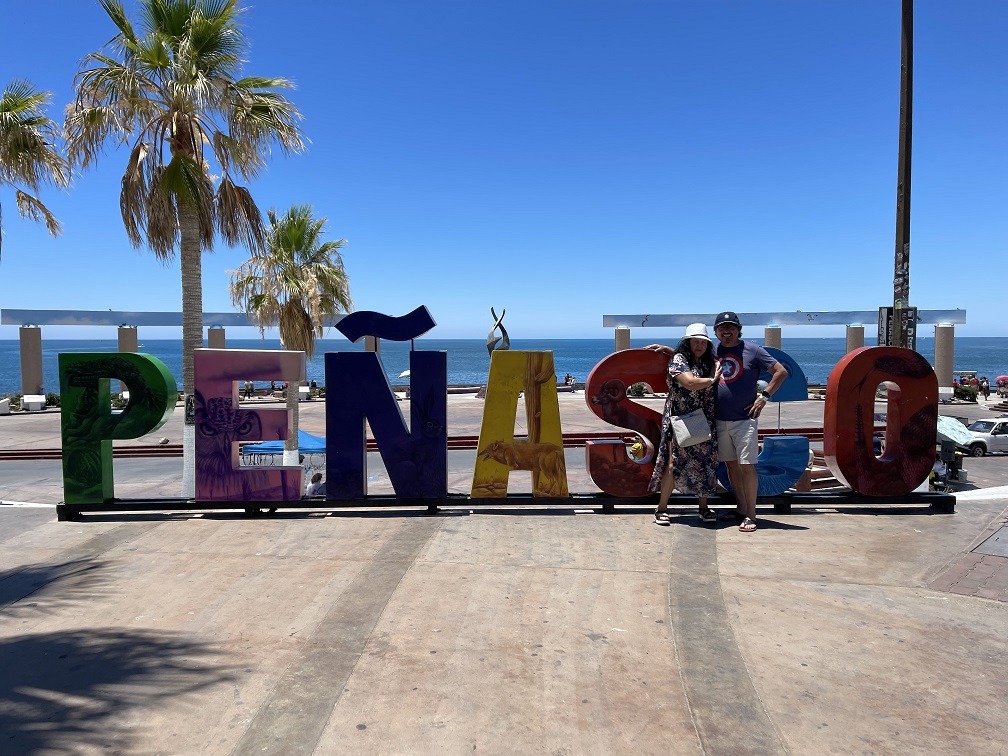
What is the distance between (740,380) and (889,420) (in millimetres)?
2385

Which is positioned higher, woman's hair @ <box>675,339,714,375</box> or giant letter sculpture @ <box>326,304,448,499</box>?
woman's hair @ <box>675,339,714,375</box>

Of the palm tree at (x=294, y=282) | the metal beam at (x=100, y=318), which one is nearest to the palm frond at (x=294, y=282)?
the palm tree at (x=294, y=282)

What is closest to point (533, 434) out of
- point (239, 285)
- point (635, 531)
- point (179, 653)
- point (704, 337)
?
point (635, 531)

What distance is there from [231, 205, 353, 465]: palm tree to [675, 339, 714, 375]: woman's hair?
13.4 metres

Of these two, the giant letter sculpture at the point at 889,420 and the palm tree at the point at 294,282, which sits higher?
the palm tree at the point at 294,282

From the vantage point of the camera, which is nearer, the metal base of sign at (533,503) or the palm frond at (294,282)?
the metal base of sign at (533,503)

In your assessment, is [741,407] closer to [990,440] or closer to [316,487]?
[316,487]

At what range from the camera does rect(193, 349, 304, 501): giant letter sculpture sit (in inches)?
292

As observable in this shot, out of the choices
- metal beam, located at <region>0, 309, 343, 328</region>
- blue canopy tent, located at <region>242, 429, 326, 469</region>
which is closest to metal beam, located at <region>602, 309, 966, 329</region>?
metal beam, located at <region>0, 309, 343, 328</region>

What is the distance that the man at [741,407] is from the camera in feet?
22.4

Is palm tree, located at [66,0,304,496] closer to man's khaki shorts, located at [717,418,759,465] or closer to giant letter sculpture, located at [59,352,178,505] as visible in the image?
giant letter sculpture, located at [59,352,178,505]

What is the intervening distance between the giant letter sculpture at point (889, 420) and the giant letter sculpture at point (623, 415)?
6.64 feet

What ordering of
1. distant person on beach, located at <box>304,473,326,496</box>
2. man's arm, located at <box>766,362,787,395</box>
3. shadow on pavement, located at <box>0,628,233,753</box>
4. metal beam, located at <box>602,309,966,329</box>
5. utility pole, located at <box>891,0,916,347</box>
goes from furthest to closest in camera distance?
metal beam, located at <box>602,309,966,329</box> < distant person on beach, located at <box>304,473,326,496</box> < utility pole, located at <box>891,0,916,347</box> < man's arm, located at <box>766,362,787,395</box> < shadow on pavement, located at <box>0,628,233,753</box>

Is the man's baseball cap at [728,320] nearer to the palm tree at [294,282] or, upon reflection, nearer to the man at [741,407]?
the man at [741,407]
